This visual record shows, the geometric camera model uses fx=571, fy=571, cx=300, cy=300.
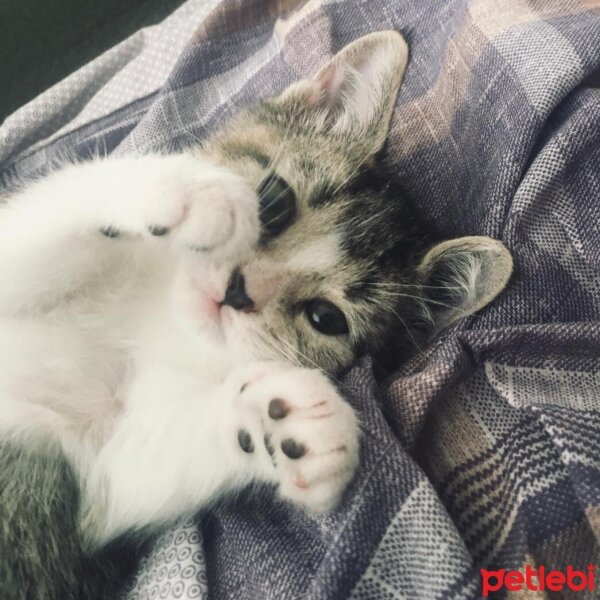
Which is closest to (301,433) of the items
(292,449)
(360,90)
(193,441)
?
(292,449)

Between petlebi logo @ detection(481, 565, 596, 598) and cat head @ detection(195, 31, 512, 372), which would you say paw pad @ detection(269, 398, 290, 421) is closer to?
cat head @ detection(195, 31, 512, 372)

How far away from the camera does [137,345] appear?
928 millimetres

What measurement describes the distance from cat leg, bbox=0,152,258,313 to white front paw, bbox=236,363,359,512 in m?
0.20

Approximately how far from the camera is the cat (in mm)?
757

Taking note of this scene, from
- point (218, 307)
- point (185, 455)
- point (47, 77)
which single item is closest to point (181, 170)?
point (218, 307)

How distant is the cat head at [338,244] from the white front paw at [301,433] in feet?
0.31

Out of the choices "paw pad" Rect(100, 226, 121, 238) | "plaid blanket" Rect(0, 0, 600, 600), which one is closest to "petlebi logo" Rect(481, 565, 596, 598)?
"plaid blanket" Rect(0, 0, 600, 600)

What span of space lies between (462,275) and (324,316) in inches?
8.9

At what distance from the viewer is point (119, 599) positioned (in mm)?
822

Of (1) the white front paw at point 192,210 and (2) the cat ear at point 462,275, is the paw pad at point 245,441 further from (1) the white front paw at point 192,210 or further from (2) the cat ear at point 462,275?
(2) the cat ear at point 462,275

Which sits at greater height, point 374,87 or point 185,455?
point 374,87

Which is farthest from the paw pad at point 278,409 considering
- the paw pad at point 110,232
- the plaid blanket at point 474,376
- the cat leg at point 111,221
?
the paw pad at point 110,232

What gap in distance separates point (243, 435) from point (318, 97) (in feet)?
2.17

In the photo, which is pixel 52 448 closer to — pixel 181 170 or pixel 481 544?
pixel 181 170
